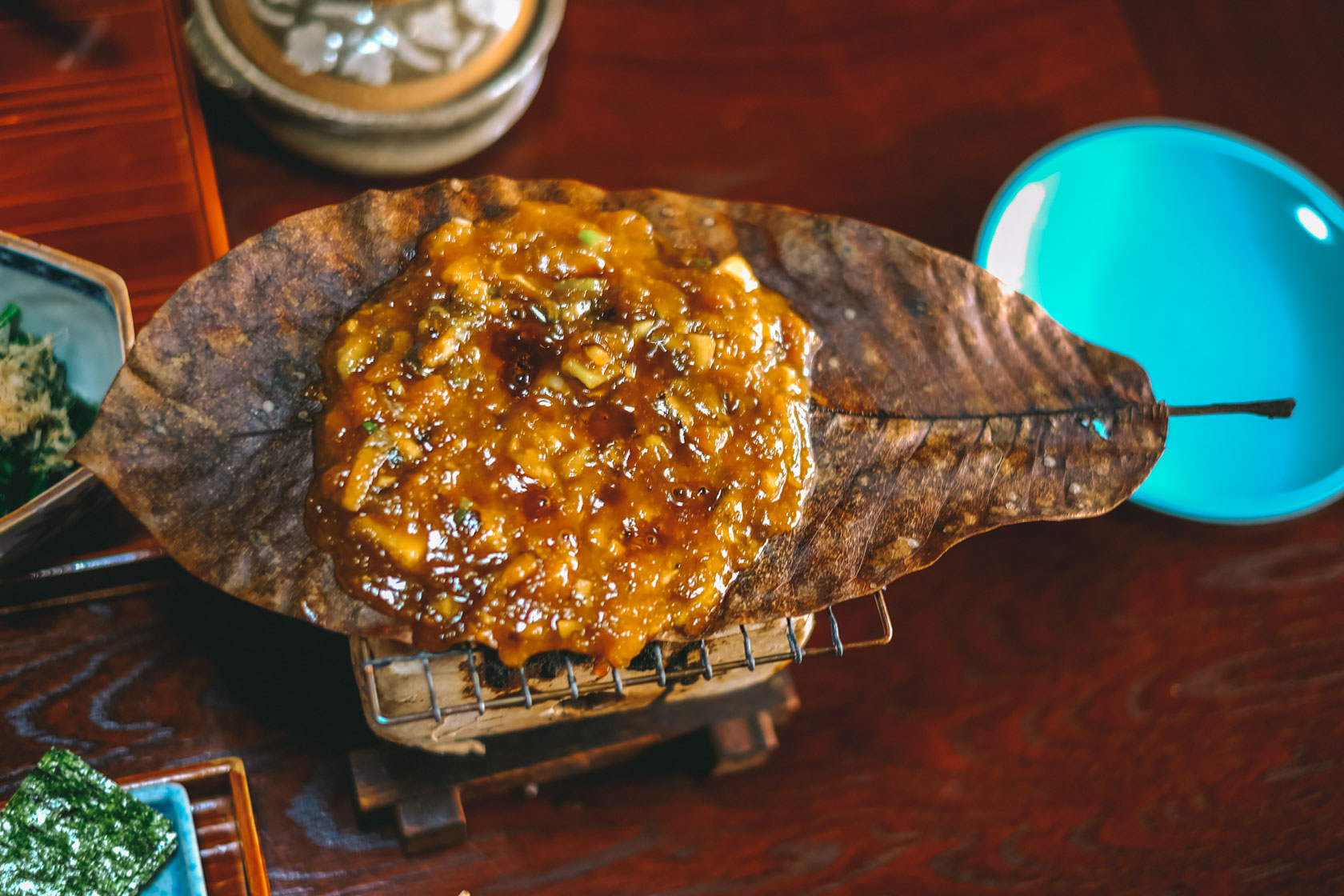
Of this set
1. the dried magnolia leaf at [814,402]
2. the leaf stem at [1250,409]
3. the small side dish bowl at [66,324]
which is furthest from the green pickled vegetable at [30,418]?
the leaf stem at [1250,409]

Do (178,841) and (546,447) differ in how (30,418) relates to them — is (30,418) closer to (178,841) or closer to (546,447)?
(178,841)

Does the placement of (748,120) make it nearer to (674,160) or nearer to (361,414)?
(674,160)

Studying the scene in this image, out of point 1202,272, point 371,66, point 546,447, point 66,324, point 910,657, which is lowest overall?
point 910,657

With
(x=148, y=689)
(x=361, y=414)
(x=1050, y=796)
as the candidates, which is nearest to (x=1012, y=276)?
(x=1050, y=796)

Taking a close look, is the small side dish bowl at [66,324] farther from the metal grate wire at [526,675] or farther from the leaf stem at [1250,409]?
the leaf stem at [1250,409]

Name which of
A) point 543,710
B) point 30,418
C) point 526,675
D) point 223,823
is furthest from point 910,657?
point 30,418

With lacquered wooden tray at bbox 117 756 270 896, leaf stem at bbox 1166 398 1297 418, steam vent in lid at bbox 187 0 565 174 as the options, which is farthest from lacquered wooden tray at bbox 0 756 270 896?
leaf stem at bbox 1166 398 1297 418
